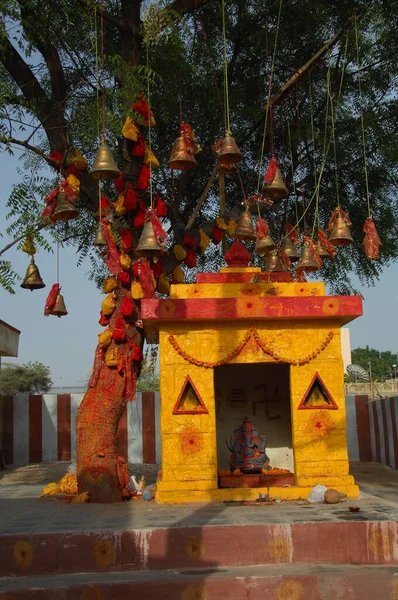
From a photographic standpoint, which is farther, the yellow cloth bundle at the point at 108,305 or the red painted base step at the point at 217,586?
the yellow cloth bundle at the point at 108,305

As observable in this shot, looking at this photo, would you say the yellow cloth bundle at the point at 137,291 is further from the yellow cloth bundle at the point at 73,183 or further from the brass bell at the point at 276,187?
the brass bell at the point at 276,187

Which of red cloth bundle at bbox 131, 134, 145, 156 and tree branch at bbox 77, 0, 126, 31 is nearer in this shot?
red cloth bundle at bbox 131, 134, 145, 156

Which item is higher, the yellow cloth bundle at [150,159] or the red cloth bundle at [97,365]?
the yellow cloth bundle at [150,159]

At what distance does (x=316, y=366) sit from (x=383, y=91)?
7.26 meters

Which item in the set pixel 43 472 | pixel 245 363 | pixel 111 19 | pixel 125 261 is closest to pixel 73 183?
pixel 125 261

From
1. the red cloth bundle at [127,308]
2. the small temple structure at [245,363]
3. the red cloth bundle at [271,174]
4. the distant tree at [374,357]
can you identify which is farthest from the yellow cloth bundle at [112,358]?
the distant tree at [374,357]

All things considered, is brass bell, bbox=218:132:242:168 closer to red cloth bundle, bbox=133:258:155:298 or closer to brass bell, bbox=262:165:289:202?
brass bell, bbox=262:165:289:202

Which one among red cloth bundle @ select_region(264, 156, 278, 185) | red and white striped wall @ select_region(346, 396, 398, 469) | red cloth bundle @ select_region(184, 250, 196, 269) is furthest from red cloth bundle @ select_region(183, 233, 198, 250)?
red and white striped wall @ select_region(346, 396, 398, 469)

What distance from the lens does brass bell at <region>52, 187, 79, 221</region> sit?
26.6ft

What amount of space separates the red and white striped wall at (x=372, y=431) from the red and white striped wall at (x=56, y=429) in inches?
171

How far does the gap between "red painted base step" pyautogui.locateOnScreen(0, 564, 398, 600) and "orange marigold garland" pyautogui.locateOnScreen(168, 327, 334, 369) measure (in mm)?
2979

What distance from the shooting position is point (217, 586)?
5105 millimetres

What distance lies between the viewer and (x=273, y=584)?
515 centimetres

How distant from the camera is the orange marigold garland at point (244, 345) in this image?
7.96 metres
